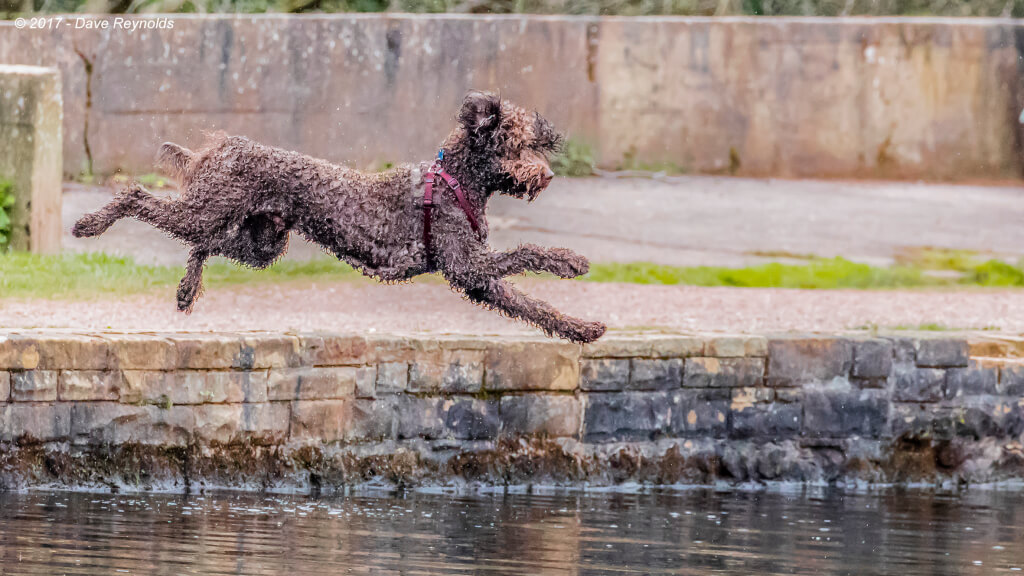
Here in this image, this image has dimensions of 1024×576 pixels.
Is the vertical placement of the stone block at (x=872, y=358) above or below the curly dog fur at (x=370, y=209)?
below

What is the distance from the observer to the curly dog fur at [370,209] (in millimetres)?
6320

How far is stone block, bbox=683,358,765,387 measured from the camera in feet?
40.3

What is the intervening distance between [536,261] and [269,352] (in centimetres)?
502

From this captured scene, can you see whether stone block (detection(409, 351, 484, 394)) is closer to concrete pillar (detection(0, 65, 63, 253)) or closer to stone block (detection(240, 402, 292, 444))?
stone block (detection(240, 402, 292, 444))

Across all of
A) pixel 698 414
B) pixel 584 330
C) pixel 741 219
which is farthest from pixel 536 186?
pixel 741 219

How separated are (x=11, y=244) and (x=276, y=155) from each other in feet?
33.9

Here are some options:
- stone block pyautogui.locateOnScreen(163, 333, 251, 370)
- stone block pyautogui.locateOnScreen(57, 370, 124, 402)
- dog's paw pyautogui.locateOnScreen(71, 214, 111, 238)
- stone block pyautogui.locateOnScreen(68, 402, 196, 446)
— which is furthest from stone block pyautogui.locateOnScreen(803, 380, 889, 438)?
dog's paw pyautogui.locateOnScreen(71, 214, 111, 238)

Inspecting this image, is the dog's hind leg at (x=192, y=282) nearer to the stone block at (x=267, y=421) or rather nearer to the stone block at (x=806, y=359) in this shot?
the stone block at (x=267, y=421)

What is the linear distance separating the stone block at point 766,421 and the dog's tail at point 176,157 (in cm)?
679

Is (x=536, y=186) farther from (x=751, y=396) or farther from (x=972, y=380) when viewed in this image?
(x=972, y=380)

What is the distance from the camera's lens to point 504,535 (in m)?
10.2

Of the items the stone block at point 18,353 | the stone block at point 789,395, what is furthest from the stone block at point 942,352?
the stone block at point 18,353

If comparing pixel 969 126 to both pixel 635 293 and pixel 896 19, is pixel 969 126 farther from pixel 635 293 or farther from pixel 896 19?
pixel 635 293

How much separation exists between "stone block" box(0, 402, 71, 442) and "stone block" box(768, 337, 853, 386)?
17.2ft
